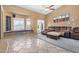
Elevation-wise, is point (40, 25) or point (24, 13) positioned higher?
point (24, 13)

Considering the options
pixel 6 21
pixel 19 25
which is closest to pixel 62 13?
pixel 19 25

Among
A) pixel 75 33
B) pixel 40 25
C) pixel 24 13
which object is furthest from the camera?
pixel 40 25

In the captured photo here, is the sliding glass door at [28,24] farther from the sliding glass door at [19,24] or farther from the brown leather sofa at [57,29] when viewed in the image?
the brown leather sofa at [57,29]

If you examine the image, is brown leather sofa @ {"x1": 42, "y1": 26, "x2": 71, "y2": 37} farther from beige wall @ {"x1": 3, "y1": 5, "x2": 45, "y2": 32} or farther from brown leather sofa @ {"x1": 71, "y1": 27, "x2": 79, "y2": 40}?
beige wall @ {"x1": 3, "y1": 5, "x2": 45, "y2": 32}

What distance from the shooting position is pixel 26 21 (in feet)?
16.8

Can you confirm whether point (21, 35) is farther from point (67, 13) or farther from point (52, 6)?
point (67, 13)

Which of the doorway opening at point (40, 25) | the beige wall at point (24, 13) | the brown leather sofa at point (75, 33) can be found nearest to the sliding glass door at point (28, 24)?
the beige wall at point (24, 13)

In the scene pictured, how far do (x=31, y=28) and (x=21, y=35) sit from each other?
541mm

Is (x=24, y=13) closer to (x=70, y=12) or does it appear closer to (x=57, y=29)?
(x=57, y=29)

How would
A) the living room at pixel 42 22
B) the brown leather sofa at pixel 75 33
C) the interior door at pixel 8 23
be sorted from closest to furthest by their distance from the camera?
the brown leather sofa at pixel 75 33
the living room at pixel 42 22
the interior door at pixel 8 23

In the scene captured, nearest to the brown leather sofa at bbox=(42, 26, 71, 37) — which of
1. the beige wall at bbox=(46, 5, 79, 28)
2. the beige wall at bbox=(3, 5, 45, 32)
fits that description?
the beige wall at bbox=(46, 5, 79, 28)

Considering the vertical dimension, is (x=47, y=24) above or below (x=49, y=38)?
above

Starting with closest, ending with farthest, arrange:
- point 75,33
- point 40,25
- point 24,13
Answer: point 75,33 < point 24,13 < point 40,25

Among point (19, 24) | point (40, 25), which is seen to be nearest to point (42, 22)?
point (40, 25)
